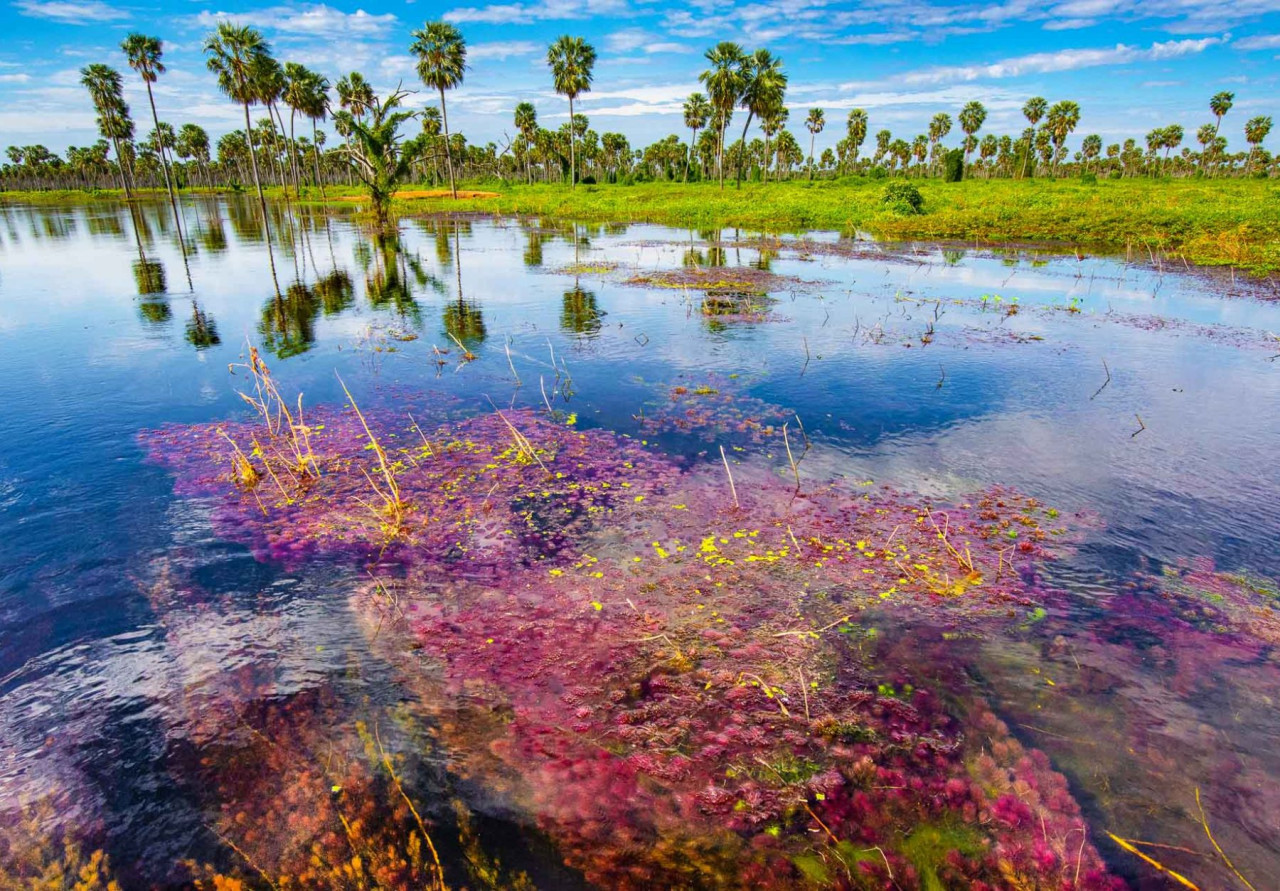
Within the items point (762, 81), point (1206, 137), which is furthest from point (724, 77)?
point (1206, 137)

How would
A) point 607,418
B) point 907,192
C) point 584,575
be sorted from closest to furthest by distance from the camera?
1. point 584,575
2. point 607,418
3. point 907,192

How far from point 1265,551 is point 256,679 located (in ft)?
36.4

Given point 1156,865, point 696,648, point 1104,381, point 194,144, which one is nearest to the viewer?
point 1156,865

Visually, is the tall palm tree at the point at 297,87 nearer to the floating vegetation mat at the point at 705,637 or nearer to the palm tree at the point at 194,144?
the palm tree at the point at 194,144

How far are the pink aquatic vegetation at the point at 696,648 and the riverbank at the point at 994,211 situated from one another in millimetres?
32012

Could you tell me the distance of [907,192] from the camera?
48469 millimetres

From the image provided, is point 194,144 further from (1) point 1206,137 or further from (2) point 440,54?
(1) point 1206,137

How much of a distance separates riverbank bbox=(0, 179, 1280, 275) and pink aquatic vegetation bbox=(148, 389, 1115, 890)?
32012mm

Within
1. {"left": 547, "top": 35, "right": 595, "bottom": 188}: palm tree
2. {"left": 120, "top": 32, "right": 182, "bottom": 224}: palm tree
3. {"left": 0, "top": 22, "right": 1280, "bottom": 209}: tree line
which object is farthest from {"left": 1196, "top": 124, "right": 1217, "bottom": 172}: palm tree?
{"left": 120, "top": 32, "right": 182, "bottom": 224}: palm tree

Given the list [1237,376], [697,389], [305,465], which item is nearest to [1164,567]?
[697,389]

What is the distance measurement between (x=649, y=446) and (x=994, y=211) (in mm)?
44650

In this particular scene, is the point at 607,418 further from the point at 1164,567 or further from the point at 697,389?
the point at 1164,567

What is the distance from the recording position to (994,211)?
1711 inches

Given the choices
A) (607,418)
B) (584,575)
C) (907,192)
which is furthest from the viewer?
(907,192)
